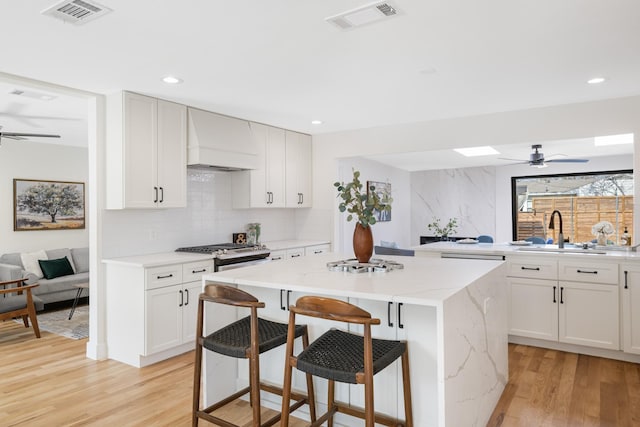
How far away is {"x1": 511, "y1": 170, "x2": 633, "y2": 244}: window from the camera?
23.5 feet

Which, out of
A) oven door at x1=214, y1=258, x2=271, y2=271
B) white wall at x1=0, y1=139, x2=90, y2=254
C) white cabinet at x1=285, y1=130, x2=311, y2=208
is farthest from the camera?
white wall at x1=0, y1=139, x2=90, y2=254

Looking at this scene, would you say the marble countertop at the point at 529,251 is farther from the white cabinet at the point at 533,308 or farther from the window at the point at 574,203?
the window at the point at 574,203

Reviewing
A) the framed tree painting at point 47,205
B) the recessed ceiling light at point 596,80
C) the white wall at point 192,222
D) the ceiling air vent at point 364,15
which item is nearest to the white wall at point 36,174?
the framed tree painting at point 47,205

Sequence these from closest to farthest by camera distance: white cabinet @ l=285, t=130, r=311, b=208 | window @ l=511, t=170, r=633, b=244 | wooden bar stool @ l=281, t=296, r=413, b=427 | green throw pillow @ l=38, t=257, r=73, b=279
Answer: wooden bar stool @ l=281, t=296, r=413, b=427 < white cabinet @ l=285, t=130, r=311, b=208 < green throw pillow @ l=38, t=257, r=73, b=279 < window @ l=511, t=170, r=633, b=244

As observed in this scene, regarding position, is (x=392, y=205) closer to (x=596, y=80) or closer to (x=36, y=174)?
(x=596, y=80)

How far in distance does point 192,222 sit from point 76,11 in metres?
2.72

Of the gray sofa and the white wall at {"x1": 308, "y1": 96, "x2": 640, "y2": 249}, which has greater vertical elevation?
the white wall at {"x1": 308, "y1": 96, "x2": 640, "y2": 249}

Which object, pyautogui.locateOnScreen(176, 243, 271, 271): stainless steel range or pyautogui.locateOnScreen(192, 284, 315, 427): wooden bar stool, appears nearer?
pyautogui.locateOnScreen(192, 284, 315, 427): wooden bar stool

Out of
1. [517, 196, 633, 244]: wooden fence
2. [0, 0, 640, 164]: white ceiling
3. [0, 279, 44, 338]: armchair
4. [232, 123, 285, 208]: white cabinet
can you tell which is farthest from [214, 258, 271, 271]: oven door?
[517, 196, 633, 244]: wooden fence

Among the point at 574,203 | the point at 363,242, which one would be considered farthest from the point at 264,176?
the point at 574,203

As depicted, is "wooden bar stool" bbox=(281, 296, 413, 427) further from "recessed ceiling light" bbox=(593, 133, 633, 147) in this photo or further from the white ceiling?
"recessed ceiling light" bbox=(593, 133, 633, 147)

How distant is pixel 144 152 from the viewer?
3.89 m

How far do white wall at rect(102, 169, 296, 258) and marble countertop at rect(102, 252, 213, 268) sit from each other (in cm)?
15

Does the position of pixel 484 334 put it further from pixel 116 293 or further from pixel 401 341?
pixel 116 293
